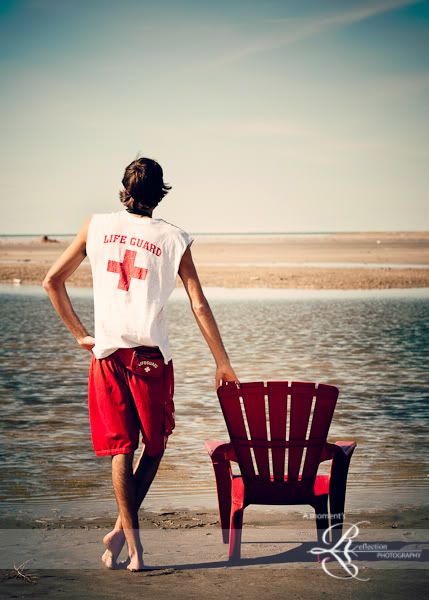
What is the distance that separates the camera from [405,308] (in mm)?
21422

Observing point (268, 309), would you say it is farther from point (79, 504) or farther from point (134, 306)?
point (134, 306)

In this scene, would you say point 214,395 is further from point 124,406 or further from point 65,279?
point 124,406

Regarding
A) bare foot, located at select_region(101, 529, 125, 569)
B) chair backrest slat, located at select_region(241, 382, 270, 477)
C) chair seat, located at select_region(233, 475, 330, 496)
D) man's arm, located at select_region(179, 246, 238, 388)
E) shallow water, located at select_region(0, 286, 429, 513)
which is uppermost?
man's arm, located at select_region(179, 246, 238, 388)

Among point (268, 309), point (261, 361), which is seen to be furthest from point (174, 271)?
point (268, 309)

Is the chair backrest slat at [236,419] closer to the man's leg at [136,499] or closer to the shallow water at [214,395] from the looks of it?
the man's leg at [136,499]

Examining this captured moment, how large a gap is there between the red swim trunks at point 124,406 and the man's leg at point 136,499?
13cm

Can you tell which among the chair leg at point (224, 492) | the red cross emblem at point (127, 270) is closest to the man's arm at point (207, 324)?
the red cross emblem at point (127, 270)

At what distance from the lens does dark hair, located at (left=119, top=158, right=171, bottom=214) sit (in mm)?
4836

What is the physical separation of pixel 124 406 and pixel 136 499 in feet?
1.62

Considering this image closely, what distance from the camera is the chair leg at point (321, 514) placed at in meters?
5.12

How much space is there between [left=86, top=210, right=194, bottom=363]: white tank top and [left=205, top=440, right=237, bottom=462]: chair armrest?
0.67 m

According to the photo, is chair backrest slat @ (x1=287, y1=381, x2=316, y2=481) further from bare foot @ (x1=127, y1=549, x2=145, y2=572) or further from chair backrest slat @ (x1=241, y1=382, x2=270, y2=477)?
bare foot @ (x1=127, y1=549, x2=145, y2=572)

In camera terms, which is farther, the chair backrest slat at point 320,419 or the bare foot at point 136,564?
the chair backrest slat at point 320,419

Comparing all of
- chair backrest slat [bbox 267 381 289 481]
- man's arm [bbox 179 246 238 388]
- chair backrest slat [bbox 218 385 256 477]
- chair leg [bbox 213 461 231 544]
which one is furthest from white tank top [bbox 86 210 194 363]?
chair leg [bbox 213 461 231 544]
